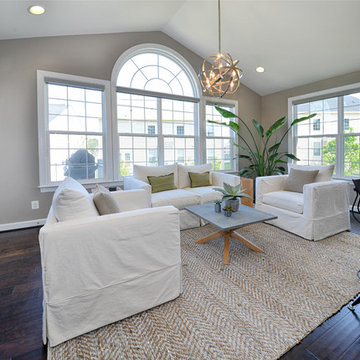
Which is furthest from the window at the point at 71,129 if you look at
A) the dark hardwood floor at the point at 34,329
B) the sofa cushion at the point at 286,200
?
the sofa cushion at the point at 286,200

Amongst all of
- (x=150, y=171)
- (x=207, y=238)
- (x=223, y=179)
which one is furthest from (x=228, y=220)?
(x=150, y=171)

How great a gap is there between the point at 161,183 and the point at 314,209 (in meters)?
2.16

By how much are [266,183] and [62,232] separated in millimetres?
3042

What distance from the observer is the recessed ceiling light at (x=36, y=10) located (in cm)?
255

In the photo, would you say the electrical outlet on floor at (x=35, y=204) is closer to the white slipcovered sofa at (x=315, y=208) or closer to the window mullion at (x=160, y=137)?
the window mullion at (x=160, y=137)

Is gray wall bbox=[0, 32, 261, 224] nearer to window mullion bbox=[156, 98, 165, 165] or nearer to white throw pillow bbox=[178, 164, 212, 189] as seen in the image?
window mullion bbox=[156, 98, 165, 165]

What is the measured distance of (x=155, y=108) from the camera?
14.3 ft

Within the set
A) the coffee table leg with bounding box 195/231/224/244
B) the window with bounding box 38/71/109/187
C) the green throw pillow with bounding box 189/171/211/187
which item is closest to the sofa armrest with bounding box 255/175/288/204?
the green throw pillow with bounding box 189/171/211/187

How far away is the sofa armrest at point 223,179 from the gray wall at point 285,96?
7.02 feet

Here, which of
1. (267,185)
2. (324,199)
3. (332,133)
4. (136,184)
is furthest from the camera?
(332,133)

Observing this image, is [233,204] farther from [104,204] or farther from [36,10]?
[36,10]

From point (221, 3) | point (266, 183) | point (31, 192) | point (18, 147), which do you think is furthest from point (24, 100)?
point (266, 183)

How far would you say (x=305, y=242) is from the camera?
2725 millimetres

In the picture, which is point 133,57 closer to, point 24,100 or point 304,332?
point 24,100
